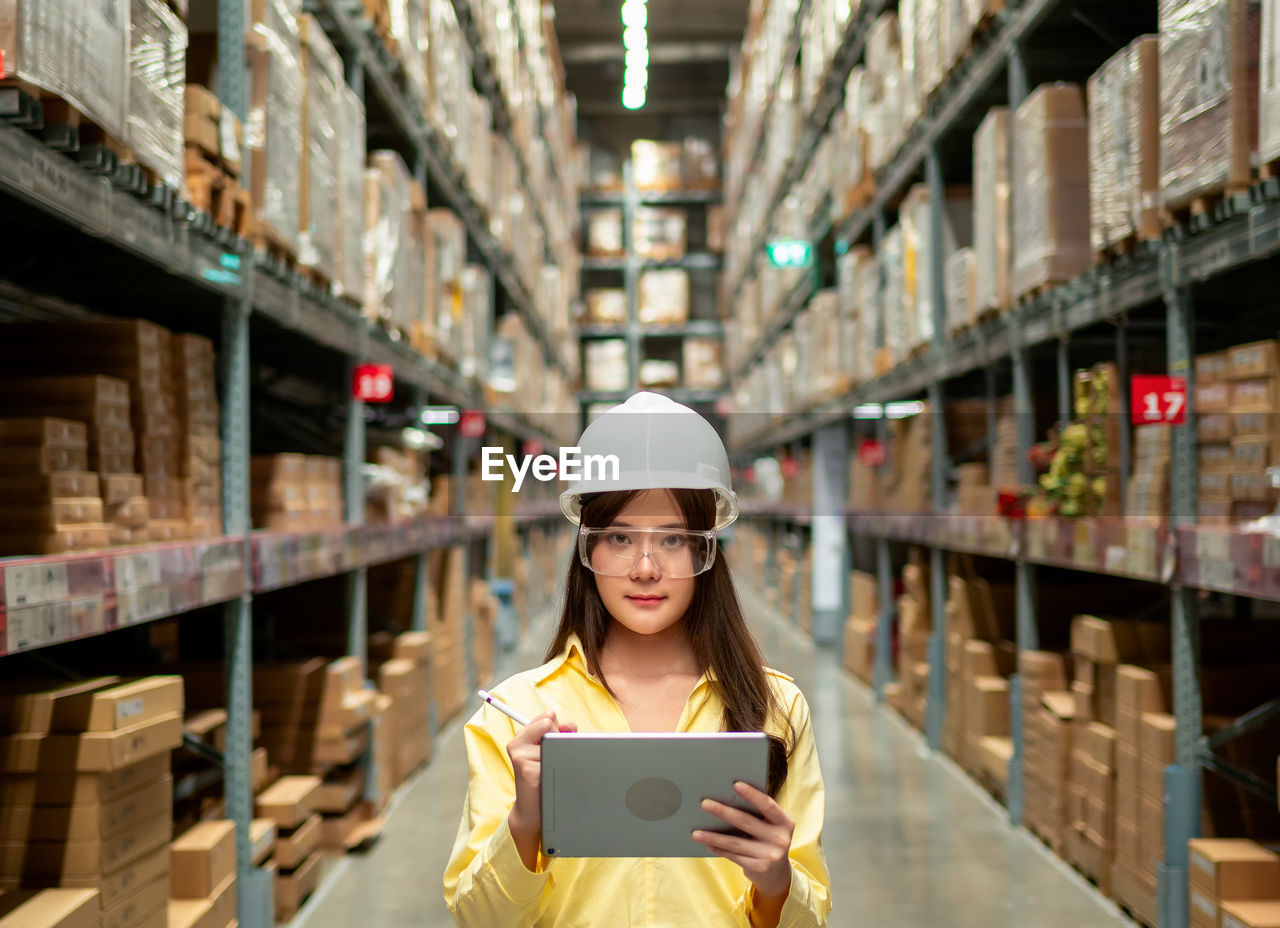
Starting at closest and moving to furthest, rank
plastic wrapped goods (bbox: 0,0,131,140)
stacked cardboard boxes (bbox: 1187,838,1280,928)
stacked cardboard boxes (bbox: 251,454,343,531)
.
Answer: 1. plastic wrapped goods (bbox: 0,0,131,140)
2. stacked cardboard boxes (bbox: 1187,838,1280,928)
3. stacked cardboard boxes (bbox: 251,454,343,531)

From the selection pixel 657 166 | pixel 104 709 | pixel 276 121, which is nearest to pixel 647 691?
pixel 104 709

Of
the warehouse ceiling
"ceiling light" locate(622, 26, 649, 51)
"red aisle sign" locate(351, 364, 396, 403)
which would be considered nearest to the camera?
"red aisle sign" locate(351, 364, 396, 403)

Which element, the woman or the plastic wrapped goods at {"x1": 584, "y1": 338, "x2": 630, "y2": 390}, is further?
the plastic wrapped goods at {"x1": 584, "y1": 338, "x2": 630, "y2": 390}

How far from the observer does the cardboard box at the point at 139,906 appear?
2.32 metres

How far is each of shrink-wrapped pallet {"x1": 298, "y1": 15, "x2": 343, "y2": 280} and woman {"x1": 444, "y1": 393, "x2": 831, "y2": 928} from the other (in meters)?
2.52

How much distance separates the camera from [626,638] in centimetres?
170

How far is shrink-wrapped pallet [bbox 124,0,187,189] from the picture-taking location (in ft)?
8.18

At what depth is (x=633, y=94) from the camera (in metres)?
10.6

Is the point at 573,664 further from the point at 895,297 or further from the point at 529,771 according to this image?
the point at 895,297

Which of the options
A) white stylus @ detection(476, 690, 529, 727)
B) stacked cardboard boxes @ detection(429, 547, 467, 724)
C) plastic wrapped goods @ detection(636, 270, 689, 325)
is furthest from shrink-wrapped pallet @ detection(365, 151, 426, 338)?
plastic wrapped goods @ detection(636, 270, 689, 325)

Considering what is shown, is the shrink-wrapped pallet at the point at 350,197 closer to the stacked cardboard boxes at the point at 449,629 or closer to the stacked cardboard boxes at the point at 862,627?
the stacked cardboard boxes at the point at 449,629

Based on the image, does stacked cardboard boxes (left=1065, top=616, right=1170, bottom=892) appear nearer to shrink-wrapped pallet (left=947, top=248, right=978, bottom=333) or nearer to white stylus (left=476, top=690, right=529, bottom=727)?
shrink-wrapped pallet (left=947, top=248, right=978, bottom=333)

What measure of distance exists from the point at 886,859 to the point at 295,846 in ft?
7.20

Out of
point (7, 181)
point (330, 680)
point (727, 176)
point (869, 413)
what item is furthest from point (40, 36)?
point (727, 176)
